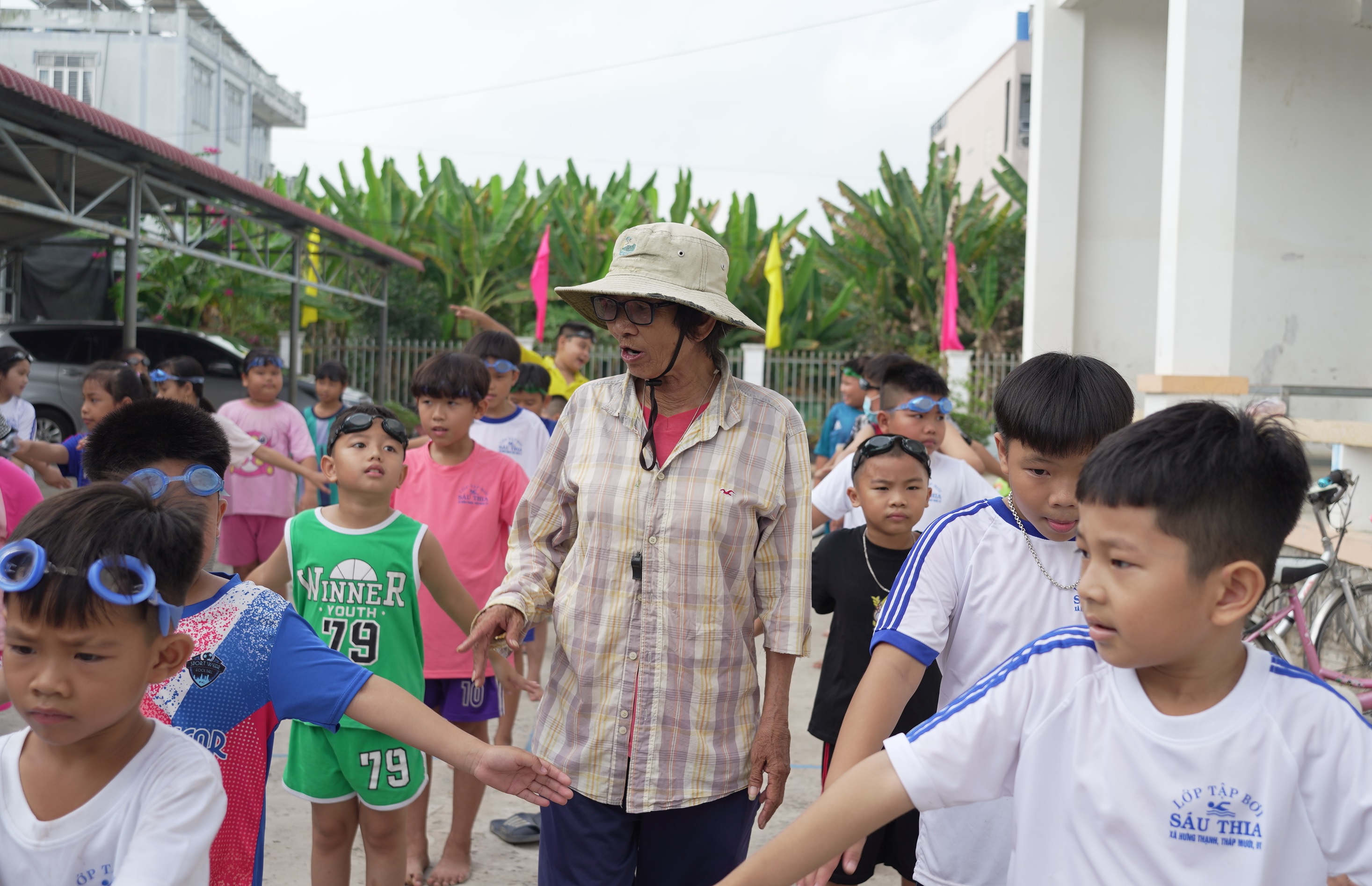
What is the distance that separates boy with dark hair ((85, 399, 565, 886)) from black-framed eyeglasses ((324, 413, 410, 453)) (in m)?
1.10

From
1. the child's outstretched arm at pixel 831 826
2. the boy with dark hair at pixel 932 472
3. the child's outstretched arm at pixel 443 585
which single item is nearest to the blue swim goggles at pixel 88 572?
the child's outstretched arm at pixel 831 826

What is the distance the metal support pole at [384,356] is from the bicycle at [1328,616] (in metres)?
14.6

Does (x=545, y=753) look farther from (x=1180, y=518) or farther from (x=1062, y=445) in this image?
(x=1180, y=518)

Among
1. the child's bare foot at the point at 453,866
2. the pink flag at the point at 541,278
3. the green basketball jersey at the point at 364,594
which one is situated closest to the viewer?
the green basketball jersey at the point at 364,594

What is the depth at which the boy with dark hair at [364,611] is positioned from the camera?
2.99 metres

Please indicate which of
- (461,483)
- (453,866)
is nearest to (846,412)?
(461,483)

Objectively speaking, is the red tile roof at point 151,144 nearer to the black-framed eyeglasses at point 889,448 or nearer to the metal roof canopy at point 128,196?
the metal roof canopy at point 128,196

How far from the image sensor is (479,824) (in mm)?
4219

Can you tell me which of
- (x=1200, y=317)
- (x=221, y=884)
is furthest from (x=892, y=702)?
(x=1200, y=317)

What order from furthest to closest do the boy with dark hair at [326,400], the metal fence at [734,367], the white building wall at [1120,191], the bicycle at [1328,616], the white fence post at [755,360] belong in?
the metal fence at [734,367]
the white fence post at [755,360]
the white building wall at [1120,191]
the boy with dark hair at [326,400]
the bicycle at [1328,616]

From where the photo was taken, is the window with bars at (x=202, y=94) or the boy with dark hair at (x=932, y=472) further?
the window with bars at (x=202, y=94)

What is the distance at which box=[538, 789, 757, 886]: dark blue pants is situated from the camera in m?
2.42

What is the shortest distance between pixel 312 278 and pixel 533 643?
52.8ft

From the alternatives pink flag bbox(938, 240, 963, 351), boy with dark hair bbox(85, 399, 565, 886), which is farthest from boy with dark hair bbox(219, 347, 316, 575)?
pink flag bbox(938, 240, 963, 351)
